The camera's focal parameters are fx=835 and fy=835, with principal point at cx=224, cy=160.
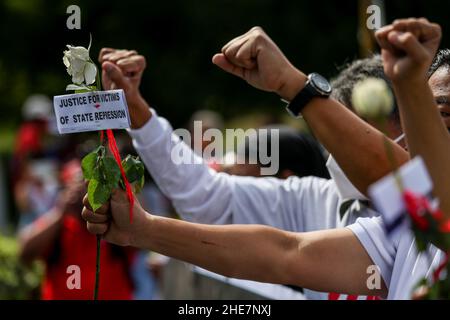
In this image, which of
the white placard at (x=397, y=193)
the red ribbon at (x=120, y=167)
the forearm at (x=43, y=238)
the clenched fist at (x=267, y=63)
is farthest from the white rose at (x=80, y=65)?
the forearm at (x=43, y=238)

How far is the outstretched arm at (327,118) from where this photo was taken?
2256mm

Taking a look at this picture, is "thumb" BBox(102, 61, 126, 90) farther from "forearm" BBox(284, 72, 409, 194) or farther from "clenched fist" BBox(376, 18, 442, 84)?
"clenched fist" BBox(376, 18, 442, 84)

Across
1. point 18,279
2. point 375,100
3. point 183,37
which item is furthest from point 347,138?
point 183,37

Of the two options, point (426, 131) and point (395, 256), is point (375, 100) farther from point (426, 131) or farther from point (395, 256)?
point (395, 256)

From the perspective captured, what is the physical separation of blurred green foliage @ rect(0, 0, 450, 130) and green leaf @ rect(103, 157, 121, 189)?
801cm

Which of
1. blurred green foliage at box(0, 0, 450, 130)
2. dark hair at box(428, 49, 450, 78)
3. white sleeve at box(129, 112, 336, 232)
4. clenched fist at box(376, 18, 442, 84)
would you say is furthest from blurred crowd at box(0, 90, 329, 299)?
blurred green foliage at box(0, 0, 450, 130)

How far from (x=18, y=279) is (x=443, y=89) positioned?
129 inches

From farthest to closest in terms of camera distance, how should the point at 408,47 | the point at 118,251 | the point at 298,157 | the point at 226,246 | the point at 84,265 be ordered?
the point at 118,251 < the point at 84,265 < the point at 298,157 < the point at 226,246 < the point at 408,47

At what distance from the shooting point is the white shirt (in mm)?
3061

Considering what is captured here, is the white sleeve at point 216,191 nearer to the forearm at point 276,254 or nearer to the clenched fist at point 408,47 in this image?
the forearm at point 276,254

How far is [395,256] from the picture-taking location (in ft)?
7.06

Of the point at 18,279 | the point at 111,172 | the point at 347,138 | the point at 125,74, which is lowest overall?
the point at 18,279

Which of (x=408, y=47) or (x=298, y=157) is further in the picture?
(x=298, y=157)

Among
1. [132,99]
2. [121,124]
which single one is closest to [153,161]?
[132,99]
